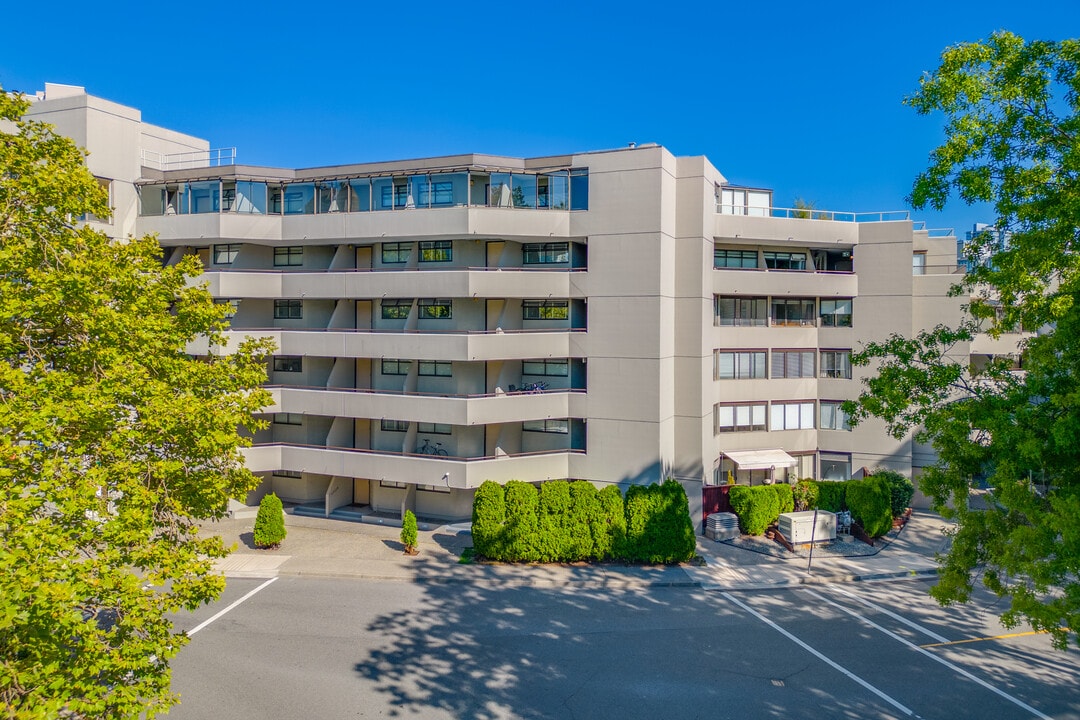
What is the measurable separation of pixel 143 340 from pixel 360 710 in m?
9.26

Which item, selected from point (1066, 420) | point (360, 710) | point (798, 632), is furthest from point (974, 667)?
point (360, 710)

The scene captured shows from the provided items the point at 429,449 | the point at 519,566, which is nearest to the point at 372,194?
the point at 429,449

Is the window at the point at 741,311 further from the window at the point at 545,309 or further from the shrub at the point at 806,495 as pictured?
the shrub at the point at 806,495

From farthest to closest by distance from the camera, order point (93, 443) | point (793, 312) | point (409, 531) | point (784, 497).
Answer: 1. point (793, 312)
2. point (784, 497)
3. point (409, 531)
4. point (93, 443)

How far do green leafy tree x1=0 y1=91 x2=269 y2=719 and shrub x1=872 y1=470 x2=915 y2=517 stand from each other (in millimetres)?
27192

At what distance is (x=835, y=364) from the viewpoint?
33188 millimetres

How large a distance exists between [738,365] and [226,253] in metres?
24.6

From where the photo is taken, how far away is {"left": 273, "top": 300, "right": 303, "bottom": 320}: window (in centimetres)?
3148

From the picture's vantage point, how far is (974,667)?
57.2ft

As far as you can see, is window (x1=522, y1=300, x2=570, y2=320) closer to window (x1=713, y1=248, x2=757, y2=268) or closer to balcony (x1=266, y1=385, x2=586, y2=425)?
balcony (x1=266, y1=385, x2=586, y2=425)

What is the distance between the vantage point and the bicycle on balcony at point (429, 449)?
29.4 meters

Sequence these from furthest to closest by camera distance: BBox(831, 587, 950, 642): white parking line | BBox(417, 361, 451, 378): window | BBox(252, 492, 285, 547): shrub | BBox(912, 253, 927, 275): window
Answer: BBox(912, 253, 927, 275): window, BBox(417, 361, 451, 378): window, BBox(252, 492, 285, 547): shrub, BBox(831, 587, 950, 642): white parking line

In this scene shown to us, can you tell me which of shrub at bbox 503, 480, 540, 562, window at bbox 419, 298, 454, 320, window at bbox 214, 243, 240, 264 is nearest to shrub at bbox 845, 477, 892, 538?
shrub at bbox 503, 480, 540, 562

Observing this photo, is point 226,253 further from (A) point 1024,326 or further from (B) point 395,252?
(A) point 1024,326
